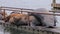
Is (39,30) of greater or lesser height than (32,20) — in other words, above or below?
below

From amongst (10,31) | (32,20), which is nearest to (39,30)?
(32,20)

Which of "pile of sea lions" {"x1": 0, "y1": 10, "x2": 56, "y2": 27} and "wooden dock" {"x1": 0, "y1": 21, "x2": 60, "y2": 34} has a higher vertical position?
"pile of sea lions" {"x1": 0, "y1": 10, "x2": 56, "y2": 27}

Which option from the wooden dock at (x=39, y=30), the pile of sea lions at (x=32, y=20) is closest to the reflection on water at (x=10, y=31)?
the wooden dock at (x=39, y=30)

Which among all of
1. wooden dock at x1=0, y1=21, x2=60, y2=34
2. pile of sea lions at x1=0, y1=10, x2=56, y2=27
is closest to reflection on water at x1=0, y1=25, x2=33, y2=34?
wooden dock at x1=0, y1=21, x2=60, y2=34

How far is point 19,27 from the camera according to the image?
4.77 meters

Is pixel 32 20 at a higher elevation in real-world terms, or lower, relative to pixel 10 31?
higher

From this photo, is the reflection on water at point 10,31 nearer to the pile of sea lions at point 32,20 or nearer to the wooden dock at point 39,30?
the wooden dock at point 39,30

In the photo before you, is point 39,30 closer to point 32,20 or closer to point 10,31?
point 32,20

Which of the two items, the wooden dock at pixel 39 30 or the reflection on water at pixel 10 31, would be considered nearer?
the wooden dock at pixel 39 30

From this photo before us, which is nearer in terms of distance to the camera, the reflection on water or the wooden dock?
the wooden dock

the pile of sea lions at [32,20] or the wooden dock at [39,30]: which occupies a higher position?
the pile of sea lions at [32,20]

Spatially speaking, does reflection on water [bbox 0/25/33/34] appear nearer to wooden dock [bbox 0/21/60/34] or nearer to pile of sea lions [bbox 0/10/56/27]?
wooden dock [bbox 0/21/60/34]

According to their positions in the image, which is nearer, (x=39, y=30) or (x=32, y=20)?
(x=39, y=30)

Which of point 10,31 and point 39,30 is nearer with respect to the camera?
point 39,30
